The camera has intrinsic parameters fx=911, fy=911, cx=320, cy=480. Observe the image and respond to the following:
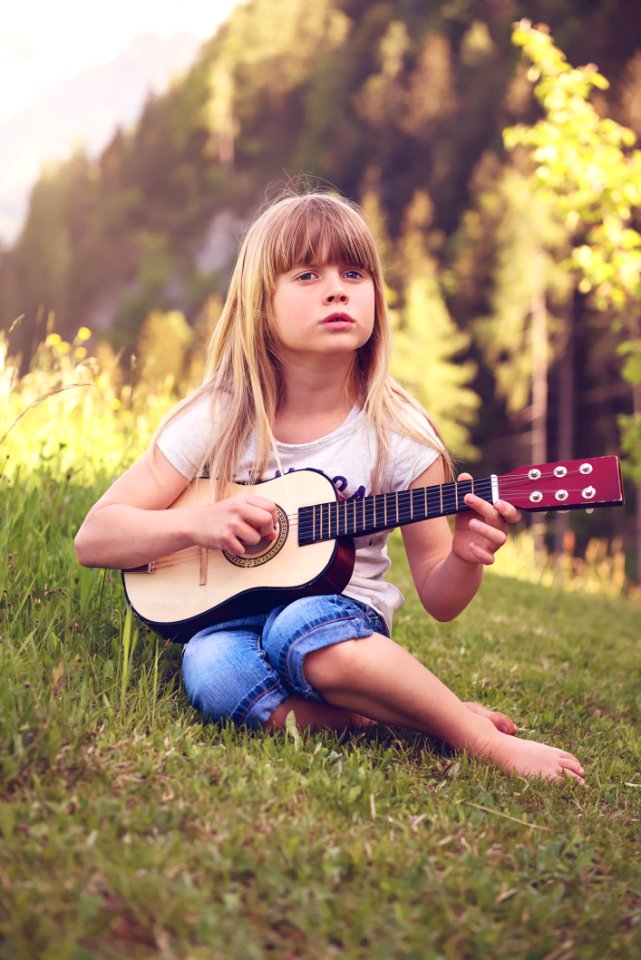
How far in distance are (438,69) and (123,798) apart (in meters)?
37.6

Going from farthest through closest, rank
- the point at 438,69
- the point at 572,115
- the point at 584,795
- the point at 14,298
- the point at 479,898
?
the point at 14,298 → the point at 438,69 → the point at 572,115 → the point at 584,795 → the point at 479,898

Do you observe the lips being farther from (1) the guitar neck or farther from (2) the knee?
(2) the knee

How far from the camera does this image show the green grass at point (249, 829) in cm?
152

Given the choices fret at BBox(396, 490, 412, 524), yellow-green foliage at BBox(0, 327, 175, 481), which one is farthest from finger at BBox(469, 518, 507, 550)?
yellow-green foliage at BBox(0, 327, 175, 481)

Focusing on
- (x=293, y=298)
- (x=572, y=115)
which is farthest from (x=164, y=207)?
(x=293, y=298)

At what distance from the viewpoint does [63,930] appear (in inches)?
57.3

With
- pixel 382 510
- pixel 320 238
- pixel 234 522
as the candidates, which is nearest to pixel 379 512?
pixel 382 510

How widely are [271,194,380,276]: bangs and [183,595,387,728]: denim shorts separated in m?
0.98

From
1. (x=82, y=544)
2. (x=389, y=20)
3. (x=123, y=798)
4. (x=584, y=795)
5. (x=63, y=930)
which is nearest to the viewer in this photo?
(x=63, y=930)

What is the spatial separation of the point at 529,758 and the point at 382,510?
0.76 m

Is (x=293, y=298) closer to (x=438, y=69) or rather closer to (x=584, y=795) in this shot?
(x=584, y=795)

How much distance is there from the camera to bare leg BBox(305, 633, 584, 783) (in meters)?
2.31

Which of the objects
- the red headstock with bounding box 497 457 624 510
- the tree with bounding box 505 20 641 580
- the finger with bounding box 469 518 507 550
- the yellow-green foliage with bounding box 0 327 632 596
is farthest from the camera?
the tree with bounding box 505 20 641 580

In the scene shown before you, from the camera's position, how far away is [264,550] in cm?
255
